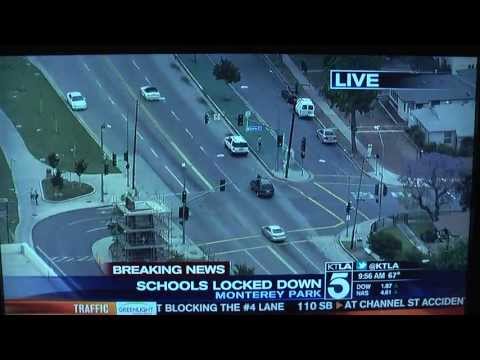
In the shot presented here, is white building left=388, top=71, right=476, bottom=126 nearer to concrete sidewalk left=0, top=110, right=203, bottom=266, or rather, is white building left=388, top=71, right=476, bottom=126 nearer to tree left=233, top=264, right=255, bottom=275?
tree left=233, top=264, right=255, bottom=275

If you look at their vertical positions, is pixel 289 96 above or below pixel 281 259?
above

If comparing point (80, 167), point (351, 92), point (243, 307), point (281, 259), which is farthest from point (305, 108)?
point (80, 167)

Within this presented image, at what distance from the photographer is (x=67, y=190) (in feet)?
13.4

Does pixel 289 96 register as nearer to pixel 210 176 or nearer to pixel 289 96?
pixel 289 96

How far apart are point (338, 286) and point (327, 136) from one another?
0.73 meters

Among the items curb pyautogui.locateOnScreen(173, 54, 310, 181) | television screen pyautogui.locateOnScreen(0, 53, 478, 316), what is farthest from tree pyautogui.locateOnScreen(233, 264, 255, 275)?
curb pyautogui.locateOnScreen(173, 54, 310, 181)

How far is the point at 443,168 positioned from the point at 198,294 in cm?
133

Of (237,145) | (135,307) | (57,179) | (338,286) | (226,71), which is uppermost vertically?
(226,71)

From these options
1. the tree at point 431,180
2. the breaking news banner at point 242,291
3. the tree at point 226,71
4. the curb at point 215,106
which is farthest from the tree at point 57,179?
the tree at point 431,180

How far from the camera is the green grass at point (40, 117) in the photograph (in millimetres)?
3977

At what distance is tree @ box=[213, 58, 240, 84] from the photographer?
13.3ft
